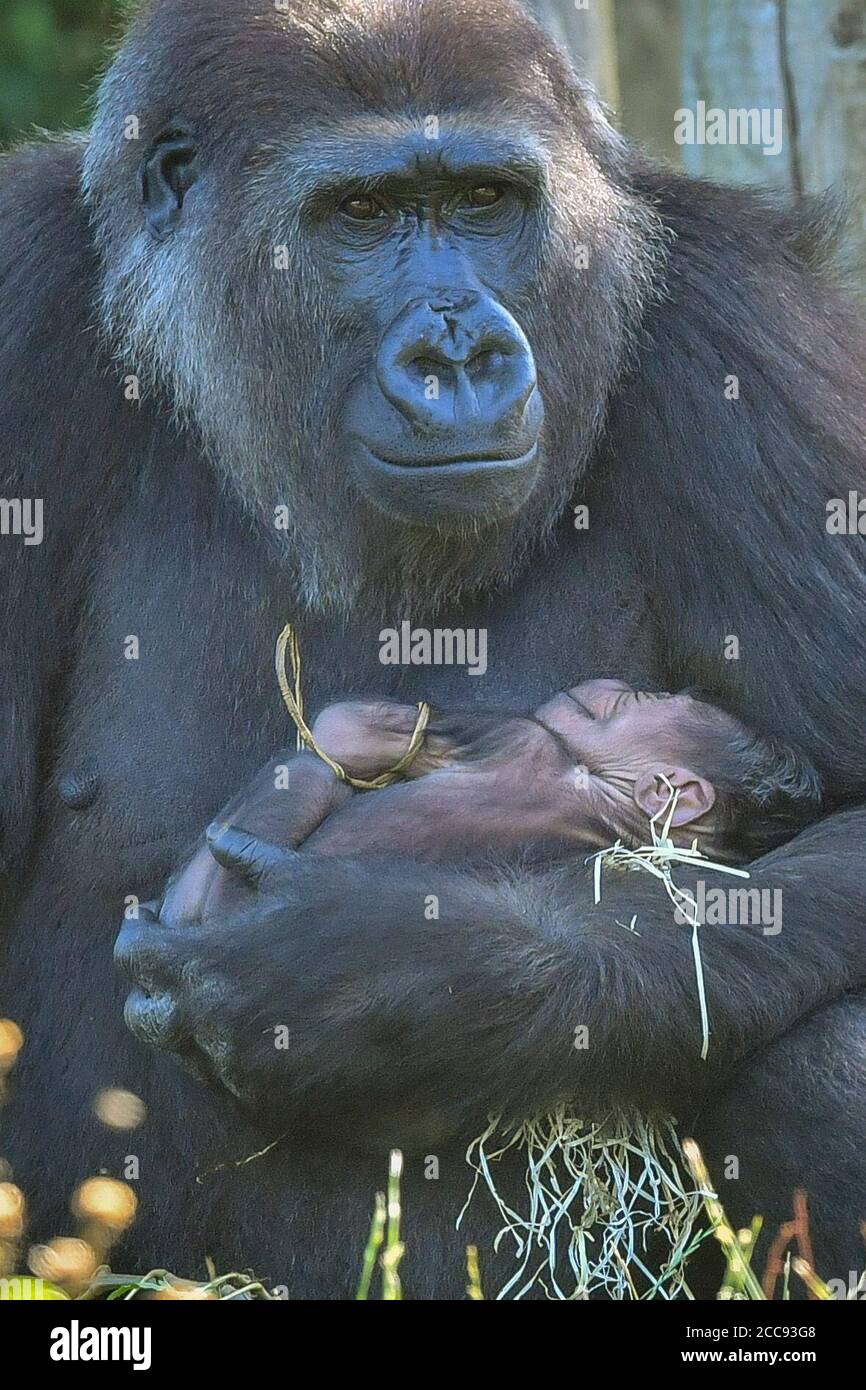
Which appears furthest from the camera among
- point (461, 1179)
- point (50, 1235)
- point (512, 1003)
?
point (50, 1235)

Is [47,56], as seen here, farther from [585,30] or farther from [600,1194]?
[600,1194]

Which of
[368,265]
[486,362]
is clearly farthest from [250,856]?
[368,265]

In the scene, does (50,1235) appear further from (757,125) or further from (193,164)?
(757,125)

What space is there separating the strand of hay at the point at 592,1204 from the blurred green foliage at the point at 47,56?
585 cm

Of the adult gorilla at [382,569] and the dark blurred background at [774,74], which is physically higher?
the dark blurred background at [774,74]

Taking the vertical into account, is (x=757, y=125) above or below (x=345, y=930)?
above

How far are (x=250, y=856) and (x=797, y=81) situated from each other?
10.9ft

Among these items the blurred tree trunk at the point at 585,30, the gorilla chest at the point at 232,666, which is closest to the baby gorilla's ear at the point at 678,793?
the gorilla chest at the point at 232,666

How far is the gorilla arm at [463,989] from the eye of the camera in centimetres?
402

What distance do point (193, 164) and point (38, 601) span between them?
3.38 ft

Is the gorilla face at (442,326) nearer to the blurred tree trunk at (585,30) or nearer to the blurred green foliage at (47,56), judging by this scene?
the blurred tree trunk at (585,30)

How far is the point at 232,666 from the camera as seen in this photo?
15.1 feet

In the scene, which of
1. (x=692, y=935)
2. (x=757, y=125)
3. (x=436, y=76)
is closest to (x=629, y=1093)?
(x=692, y=935)

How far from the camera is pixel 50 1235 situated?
15.1 ft
